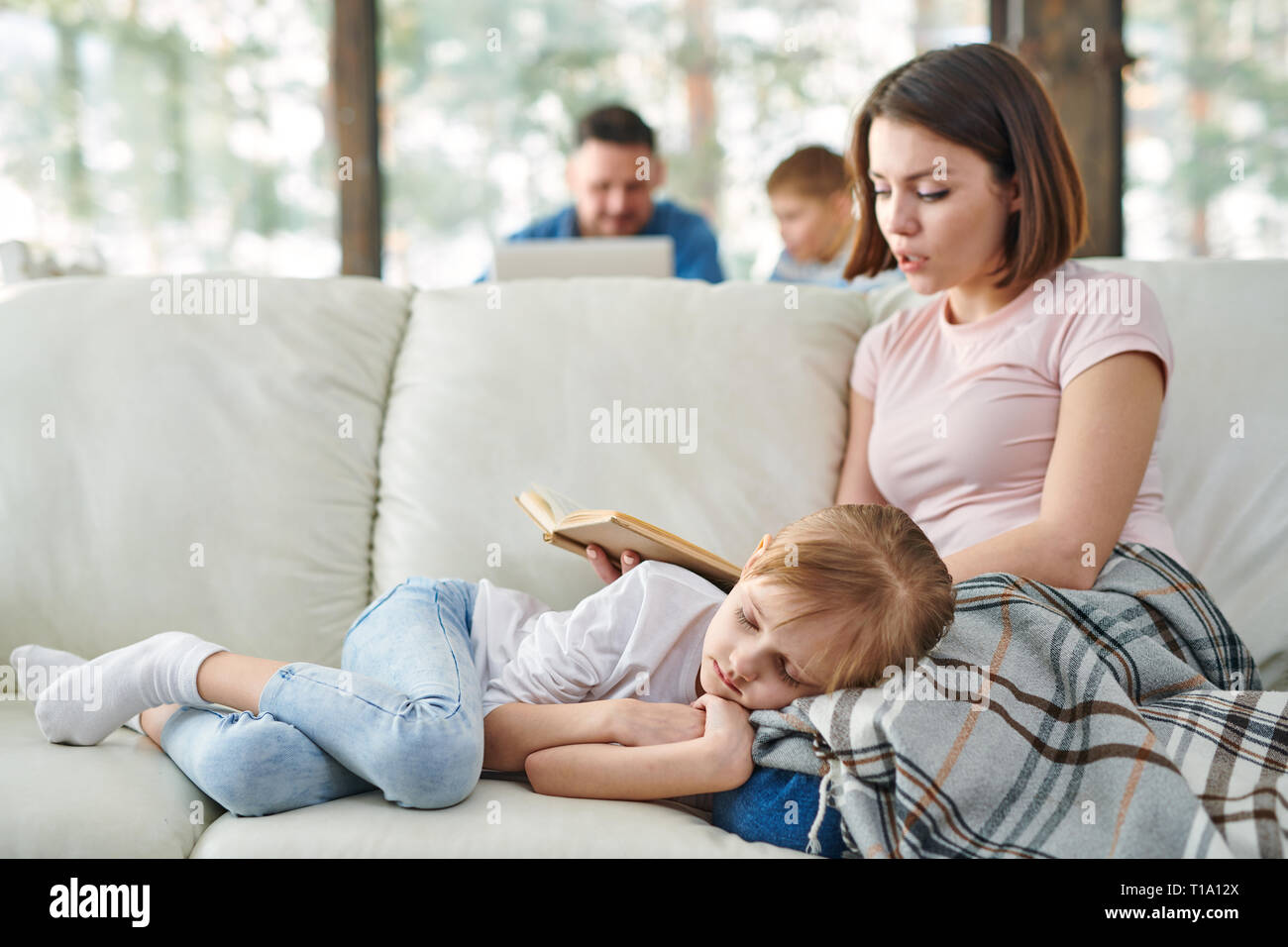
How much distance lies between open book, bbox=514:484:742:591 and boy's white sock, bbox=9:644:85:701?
25.5 inches

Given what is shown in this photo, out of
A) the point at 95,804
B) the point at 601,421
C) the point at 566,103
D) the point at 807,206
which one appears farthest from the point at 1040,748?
the point at 566,103

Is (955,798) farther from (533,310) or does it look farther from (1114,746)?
(533,310)

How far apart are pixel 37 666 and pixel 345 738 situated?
0.59m

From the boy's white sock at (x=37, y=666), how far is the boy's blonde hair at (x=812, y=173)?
2162mm

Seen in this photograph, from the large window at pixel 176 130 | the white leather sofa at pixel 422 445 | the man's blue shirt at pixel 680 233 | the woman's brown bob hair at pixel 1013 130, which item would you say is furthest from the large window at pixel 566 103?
the woman's brown bob hair at pixel 1013 130

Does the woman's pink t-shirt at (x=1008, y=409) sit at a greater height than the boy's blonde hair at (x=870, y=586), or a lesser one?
greater

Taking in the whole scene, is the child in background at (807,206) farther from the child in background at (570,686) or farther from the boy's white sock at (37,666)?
the boy's white sock at (37,666)

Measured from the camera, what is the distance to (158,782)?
1136mm

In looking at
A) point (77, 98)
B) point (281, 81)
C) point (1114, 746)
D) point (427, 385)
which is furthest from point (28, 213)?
point (1114, 746)

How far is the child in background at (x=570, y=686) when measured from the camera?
41.6 inches

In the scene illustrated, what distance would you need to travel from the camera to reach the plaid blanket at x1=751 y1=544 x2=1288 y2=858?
3.15 ft

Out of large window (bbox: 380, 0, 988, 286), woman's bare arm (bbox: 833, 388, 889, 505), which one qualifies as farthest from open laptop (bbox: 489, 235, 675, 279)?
large window (bbox: 380, 0, 988, 286)

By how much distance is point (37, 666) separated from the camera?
140 cm

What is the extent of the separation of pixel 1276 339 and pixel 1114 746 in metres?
0.86
